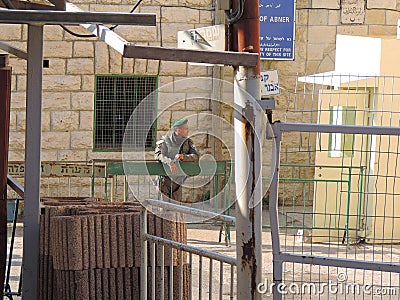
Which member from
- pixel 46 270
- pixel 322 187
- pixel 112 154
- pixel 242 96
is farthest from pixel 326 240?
pixel 242 96

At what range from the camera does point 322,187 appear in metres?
13.1

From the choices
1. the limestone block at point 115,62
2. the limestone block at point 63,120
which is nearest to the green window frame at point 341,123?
the limestone block at point 115,62

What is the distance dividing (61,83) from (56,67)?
0.97 feet

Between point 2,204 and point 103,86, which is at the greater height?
point 103,86

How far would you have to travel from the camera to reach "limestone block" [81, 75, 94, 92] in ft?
53.4

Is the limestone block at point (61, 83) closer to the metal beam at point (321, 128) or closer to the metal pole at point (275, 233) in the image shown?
the metal pole at point (275, 233)

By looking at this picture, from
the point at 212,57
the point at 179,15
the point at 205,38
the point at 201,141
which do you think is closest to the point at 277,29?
the point at 179,15

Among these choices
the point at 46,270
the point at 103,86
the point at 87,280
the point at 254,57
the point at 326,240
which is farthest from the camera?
the point at 103,86

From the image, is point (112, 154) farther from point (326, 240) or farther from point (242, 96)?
point (242, 96)

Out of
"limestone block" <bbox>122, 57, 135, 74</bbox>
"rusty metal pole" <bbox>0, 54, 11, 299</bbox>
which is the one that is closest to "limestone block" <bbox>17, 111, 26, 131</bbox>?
"limestone block" <bbox>122, 57, 135, 74</bbox>

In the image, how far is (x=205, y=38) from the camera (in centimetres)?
473

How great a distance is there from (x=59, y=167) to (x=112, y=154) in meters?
A: 2.95

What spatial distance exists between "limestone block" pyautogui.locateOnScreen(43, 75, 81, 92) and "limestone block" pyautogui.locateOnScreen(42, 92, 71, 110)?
0.09m

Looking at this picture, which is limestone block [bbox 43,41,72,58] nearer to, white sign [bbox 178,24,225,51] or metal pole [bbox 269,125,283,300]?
white sign [bbox 178,24,225,51]
